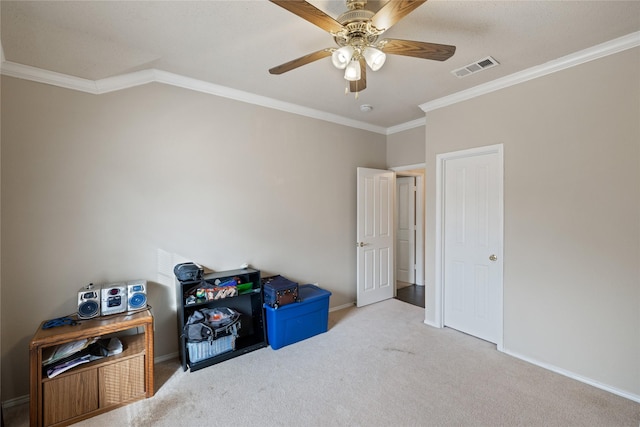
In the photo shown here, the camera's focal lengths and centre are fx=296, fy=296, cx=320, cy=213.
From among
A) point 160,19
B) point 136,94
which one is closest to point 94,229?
point 136,94

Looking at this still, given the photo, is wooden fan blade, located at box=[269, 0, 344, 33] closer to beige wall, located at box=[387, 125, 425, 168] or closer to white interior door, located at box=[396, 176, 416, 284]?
beige wall, located at box=[387, 125, 425, 168]

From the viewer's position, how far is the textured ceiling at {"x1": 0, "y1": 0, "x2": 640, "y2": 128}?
182cm

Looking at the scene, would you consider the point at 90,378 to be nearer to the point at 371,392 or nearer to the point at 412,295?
the point at 371,392

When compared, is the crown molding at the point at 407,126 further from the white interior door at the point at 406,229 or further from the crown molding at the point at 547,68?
the white interior door at the point at 406,229

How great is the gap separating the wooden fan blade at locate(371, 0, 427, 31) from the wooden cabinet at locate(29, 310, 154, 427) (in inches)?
97.1

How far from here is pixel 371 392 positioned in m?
2.28

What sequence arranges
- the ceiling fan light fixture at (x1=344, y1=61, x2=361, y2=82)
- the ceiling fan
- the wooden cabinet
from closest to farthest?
1. the ceiling fan
2. the ceiling fan light fixture at (x1=344, y1=61, x2=361, y2=82)
3. the wooden cabinet

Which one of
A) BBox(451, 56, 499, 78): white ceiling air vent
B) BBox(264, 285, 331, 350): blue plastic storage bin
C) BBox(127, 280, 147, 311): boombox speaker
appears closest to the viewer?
BBox(127, 280, 147, 311): boombox speaker

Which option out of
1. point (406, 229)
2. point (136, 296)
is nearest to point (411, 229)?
point (406, 229)

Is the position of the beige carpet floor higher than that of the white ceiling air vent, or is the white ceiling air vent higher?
the white ceiling air vent

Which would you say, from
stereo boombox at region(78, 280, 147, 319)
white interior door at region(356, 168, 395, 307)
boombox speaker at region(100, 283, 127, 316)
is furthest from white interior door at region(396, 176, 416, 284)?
boombox speaker at region(100, 283, 127, 316)

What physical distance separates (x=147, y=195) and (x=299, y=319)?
6.21ft

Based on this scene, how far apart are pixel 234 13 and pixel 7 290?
2.50 metres

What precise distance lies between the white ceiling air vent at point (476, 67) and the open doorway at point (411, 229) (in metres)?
2.62
